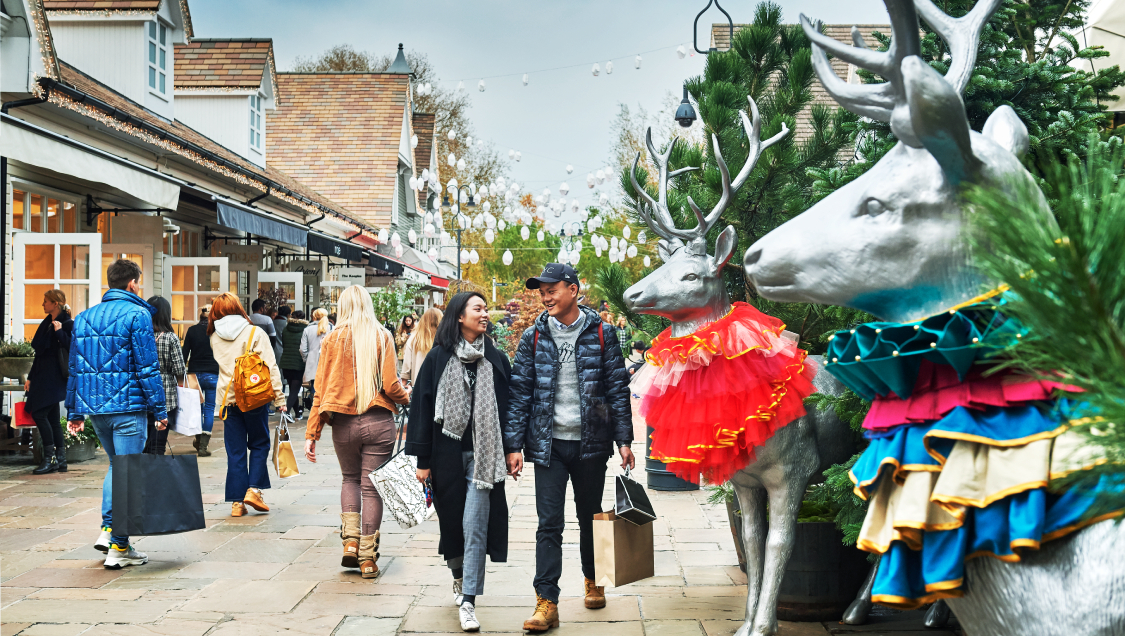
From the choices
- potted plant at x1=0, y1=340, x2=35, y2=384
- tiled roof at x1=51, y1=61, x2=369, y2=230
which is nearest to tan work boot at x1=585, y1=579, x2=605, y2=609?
potted plant at x1=0, y1=340, x2=35, y2=384

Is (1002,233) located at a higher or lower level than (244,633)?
higher

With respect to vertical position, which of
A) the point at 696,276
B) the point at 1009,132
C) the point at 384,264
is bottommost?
the point at 696,276

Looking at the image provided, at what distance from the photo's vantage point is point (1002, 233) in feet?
3.70

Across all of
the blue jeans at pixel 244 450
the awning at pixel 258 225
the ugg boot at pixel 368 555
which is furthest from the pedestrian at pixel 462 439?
the awning at pixel 258 225

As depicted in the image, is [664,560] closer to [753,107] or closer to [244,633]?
[244,633]

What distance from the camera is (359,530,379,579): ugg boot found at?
5.59m

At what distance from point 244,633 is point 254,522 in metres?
2.73

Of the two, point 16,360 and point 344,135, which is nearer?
point 16,360

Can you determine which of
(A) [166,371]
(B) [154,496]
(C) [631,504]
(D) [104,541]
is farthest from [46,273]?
(C) [631,504]

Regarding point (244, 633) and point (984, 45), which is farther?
point (244, 633)

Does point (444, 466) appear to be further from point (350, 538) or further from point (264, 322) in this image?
point (264, 322)

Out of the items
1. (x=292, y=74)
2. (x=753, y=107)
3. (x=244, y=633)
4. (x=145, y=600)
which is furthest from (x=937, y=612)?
(x=292, y=74)

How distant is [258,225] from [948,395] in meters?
10.7

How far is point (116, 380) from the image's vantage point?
5734 millimetres
